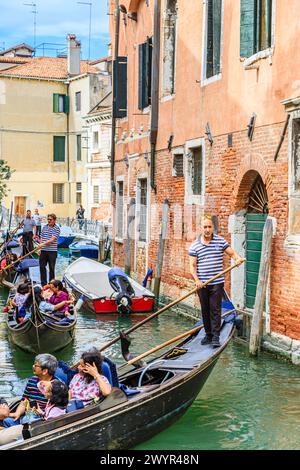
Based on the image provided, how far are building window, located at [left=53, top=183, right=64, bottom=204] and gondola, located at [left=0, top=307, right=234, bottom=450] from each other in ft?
94.3

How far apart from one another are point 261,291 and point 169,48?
5.34m

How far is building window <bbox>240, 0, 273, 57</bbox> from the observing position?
8453 millimetres

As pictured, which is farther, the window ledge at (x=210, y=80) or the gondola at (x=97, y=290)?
the gondola at (x=97, y=290)

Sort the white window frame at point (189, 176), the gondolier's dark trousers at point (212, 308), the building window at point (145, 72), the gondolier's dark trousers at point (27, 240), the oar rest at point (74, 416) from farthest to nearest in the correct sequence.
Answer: the gondolier's dark trousers at point (27, 240) < the building window at point (145, 72) < the white window frame at point (189, 176) < the gondolier's dark trousers at point (212, 308) < the oar rest at point (74, 416)

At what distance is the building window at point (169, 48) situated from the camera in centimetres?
1218

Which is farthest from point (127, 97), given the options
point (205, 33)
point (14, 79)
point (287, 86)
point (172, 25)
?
point (14, 79)

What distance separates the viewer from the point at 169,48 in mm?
12305

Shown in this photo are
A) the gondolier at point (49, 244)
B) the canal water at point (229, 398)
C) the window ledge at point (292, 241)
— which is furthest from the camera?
the gondolier at point (49, 244)

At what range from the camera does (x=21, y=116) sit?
3438 centimetres

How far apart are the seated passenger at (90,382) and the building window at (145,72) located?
835cm

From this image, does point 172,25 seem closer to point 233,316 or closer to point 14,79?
point 233,316

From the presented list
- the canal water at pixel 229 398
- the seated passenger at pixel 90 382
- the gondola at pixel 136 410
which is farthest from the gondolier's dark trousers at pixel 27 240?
the seated passenger at pixel 90 382

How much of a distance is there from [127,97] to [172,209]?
3647mm

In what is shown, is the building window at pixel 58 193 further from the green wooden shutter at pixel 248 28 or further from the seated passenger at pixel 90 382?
the seated passenger at pixel 90 382
